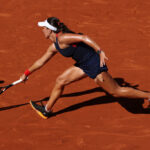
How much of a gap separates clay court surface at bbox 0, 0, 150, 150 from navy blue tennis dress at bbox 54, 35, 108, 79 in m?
0.97

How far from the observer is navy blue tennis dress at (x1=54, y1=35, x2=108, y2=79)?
697 cm

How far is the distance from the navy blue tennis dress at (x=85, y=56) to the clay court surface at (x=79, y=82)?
Answer: 970 millimetres

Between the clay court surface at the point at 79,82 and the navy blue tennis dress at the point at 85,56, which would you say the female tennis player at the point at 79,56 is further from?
the clay court surface at the point at 79,82

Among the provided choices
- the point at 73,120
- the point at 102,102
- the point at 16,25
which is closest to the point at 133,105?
the point at 102,102

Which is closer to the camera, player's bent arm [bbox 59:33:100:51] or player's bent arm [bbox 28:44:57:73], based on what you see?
player's bent arm [bbox 59:33:100:51]

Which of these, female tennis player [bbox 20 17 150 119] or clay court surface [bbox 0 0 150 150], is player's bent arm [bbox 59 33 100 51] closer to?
female tennis player [bbox 20 17 150 119]

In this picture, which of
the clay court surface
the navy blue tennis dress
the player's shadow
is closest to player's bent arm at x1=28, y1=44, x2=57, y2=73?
the navy blue tennis dress

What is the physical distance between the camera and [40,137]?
6.89 m

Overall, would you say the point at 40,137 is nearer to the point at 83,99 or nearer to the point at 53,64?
the point at 83,99

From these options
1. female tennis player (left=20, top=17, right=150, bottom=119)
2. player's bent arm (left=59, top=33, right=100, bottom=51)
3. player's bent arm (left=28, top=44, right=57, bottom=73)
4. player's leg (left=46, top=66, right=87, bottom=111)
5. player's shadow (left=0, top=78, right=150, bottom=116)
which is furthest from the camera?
player's shadow (left=0, top=78, right=150, bottom=116)

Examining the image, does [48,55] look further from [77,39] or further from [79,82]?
[79,82]

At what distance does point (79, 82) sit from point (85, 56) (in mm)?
1966

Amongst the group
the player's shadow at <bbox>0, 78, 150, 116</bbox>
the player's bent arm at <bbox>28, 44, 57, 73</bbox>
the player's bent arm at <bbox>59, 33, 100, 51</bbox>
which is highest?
the player's bent arm at <bbox>59, 33, 100, 51</bbox>

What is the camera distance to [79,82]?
29.4 feet
